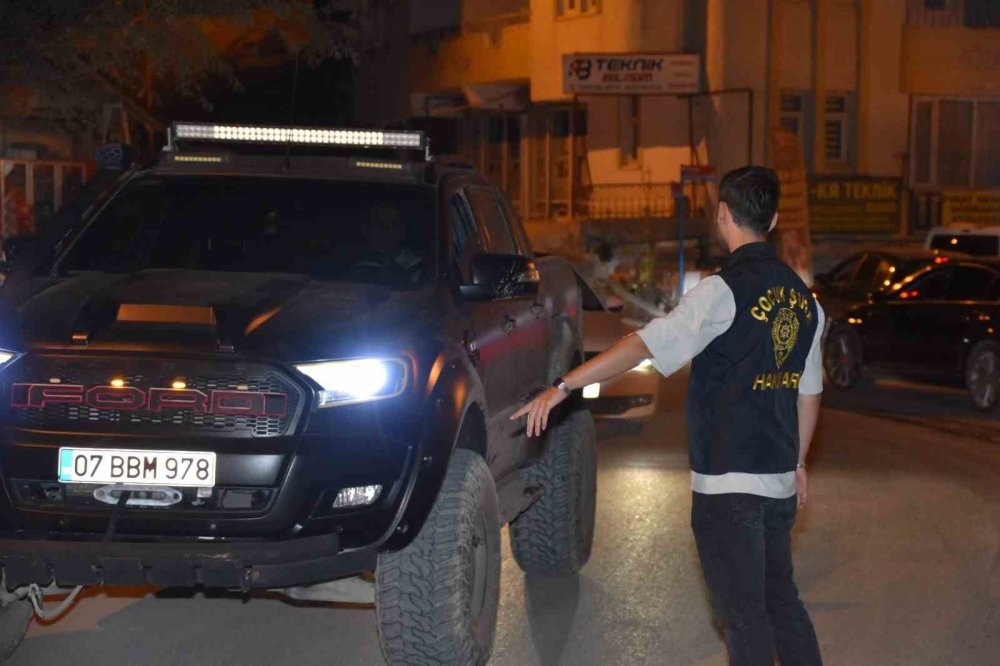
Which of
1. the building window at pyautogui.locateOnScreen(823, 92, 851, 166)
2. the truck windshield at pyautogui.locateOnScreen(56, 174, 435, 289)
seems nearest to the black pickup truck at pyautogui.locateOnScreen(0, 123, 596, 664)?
the truck windshield at pyautogui.locateOnScreen(56, 174, 435, 289)

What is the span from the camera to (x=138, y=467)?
17.7ft

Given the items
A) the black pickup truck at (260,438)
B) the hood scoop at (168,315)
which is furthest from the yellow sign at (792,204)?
the hood scoop at (168,315)

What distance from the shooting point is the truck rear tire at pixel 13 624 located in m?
6.31

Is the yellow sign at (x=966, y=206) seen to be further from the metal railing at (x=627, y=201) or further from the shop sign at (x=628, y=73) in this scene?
the shop sign at (x=628, y=73)

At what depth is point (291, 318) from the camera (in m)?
5.66

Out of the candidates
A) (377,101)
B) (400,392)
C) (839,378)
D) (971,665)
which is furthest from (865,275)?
(377,101)

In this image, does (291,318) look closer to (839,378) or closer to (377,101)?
(839,378)

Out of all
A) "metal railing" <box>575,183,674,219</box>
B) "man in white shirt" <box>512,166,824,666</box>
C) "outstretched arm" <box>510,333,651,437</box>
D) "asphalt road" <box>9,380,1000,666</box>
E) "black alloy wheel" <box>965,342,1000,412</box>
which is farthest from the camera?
"metal railing" <box>575,183,674,219</box>

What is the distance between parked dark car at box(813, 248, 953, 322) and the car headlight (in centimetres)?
1414

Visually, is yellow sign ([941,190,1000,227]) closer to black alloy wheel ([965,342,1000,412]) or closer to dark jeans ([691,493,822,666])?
black alloy wheel ([965,342,1000,412])

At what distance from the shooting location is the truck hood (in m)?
5.49

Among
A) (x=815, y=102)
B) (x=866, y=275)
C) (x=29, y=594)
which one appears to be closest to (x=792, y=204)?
(x=815, y=102)

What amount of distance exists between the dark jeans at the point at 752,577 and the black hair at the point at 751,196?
0.85m

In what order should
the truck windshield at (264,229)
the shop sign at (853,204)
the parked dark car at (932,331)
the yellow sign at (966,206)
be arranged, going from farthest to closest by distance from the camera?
the yellow sign at (966,206), the shop sign at (853,204), the parked dark car at (932,331), the truck windshield at (264,229)
